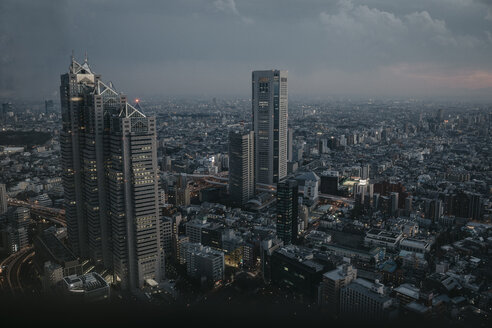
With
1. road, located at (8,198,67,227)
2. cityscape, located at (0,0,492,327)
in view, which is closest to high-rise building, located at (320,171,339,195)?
cityscape, located at (0,0,492,327)

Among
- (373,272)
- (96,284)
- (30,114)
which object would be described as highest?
(30,114)

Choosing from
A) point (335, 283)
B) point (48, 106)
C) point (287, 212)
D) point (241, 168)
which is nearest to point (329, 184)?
point (241, 168)

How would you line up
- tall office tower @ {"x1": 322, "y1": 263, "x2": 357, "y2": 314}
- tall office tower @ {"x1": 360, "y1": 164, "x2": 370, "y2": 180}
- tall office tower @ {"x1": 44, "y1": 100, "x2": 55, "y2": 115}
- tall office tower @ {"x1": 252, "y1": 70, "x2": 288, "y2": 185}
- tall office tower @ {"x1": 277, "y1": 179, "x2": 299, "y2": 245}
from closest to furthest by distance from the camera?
tall office tower @ {"x1": 322, "y1": 263, "x2": 357, "y2": 314} → tall office tower @ {"x1": 44, "y1": 100, "x2": 55, "y2": 115} → tall office tower @ {"x1": 277, "y1": 179, "x2": 299, "y2": 245} → tall office tower @ {"x1": 252, "y1": 70, "x2": 288, "y2": 185} → tall office tower @ {"x1": 360, "y1": 164, "x2": 370, "y2": 180}

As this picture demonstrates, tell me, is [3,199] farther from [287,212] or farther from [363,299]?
[363,299]

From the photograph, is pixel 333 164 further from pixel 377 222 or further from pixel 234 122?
pixel 234 122

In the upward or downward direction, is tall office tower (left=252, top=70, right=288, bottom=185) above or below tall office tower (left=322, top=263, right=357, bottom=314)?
above

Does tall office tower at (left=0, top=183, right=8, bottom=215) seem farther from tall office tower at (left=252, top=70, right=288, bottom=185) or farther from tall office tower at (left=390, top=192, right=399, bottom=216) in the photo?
tall office tower at (left=390, top=192, right=399, bottom=216)

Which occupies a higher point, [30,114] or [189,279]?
[30,114]

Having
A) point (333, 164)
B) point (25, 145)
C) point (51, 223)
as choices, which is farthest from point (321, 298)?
point (333, 164)
